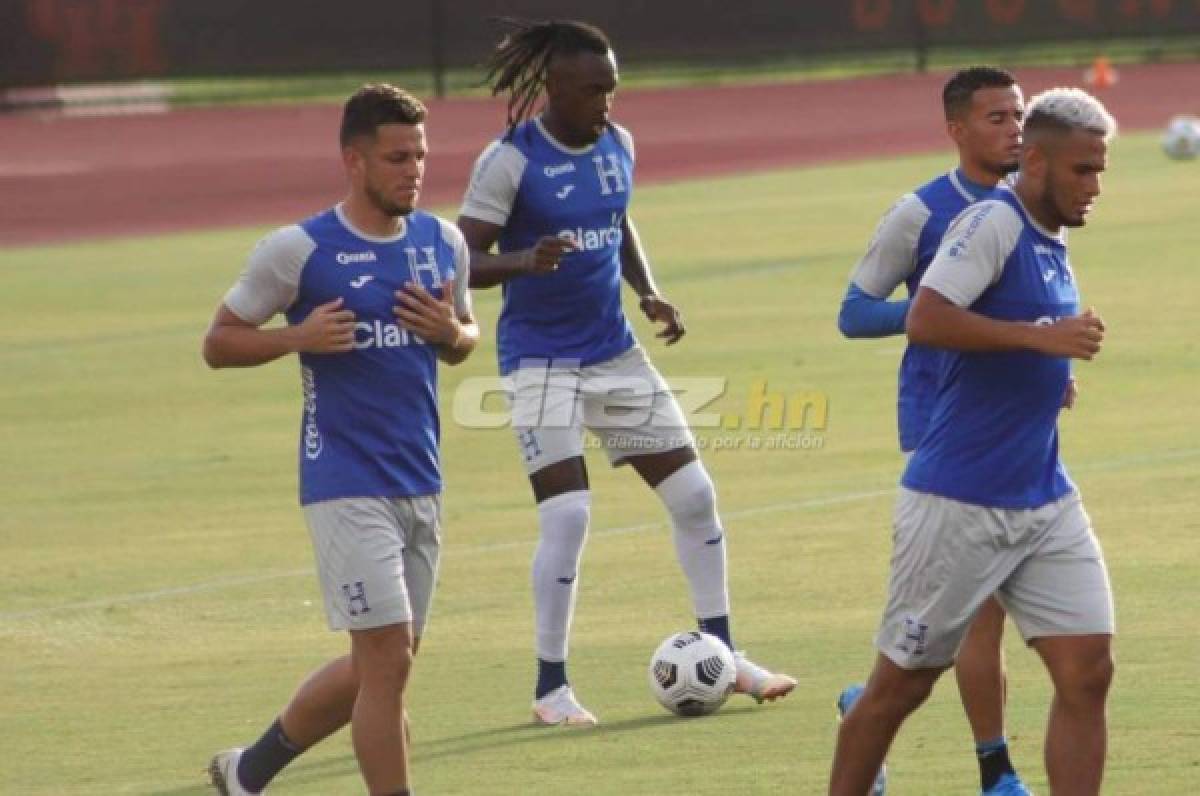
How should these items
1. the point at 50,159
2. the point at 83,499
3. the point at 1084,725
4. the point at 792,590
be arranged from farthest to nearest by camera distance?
1. the point at 50,159
2. the point at 83,499
3. the point at 792,590
4. the point at 1084,725

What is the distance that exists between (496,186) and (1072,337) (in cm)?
369

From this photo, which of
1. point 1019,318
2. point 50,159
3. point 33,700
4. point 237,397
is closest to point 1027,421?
point 1019,318

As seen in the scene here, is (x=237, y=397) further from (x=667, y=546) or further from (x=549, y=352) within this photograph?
(x=549, y=352)

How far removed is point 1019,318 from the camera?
8086 millimetres

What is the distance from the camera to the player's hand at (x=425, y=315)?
8.56 meters

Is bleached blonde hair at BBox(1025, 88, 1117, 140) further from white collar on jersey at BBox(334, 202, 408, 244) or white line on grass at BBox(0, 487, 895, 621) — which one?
white line on grass at BBox(0, 487, 895, 621)

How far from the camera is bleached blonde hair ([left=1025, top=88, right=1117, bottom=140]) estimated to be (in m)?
7.98

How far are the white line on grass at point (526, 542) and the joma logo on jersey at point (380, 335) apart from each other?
5.29 meters

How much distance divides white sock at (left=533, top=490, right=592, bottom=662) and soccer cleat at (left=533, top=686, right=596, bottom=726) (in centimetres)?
29

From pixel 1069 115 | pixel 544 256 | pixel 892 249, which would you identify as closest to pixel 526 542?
pixel 544 256

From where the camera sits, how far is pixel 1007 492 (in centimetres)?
814

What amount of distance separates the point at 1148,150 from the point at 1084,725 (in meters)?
32.2

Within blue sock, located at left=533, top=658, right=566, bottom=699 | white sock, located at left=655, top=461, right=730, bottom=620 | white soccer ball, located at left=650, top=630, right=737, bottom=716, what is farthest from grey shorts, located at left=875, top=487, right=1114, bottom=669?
white sock, located at left=655, top=461, right=730, bottom=620

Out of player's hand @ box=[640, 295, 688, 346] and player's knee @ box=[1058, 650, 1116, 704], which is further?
player's hand @ box=[640, 295, 688, 346]
